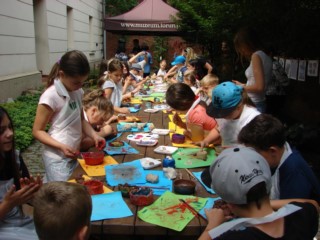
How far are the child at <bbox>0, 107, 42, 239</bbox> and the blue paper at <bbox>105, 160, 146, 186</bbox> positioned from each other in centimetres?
53

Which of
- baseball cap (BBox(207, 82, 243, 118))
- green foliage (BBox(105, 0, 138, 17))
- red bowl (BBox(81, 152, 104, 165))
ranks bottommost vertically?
red bowl (BBox(81, 152, 104, 165))

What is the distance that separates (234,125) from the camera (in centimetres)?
269

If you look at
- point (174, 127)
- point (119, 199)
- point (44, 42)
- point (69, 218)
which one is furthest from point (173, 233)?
point (44, 42)

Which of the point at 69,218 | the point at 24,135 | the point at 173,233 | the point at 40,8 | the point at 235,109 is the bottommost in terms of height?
the point at 24,135

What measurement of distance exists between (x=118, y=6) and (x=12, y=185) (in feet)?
68.7

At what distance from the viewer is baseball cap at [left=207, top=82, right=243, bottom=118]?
8.17 feet

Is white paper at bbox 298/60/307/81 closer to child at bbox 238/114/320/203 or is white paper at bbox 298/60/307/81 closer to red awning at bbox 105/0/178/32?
child at bbox 238/114/320/203

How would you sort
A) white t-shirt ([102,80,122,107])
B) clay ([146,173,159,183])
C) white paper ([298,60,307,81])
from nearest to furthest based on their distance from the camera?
clay ([146,173,159,183]), white t-shirt ([102,80,122,107]), white paper ([298,60,307,81])

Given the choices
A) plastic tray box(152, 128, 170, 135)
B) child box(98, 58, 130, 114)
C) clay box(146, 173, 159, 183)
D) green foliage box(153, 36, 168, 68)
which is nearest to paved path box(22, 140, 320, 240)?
child box(98, 58, 130, 114)

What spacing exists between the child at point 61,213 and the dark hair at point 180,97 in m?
2.11

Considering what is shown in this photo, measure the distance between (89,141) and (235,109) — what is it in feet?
4.57

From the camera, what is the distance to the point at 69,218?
144 centimetres

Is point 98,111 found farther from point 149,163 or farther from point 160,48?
point 160,48

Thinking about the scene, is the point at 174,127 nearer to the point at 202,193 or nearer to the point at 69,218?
the point at 202,193
